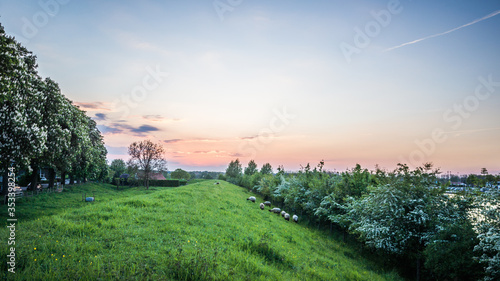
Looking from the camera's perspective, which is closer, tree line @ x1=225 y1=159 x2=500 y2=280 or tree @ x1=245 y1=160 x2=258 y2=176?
tree line @ x1=225 y1=159 x2=500 y2=280

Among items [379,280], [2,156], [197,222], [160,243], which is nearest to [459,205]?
[379,280]

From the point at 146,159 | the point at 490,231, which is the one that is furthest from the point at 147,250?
the point at 146,159

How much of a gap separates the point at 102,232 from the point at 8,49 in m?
15.4

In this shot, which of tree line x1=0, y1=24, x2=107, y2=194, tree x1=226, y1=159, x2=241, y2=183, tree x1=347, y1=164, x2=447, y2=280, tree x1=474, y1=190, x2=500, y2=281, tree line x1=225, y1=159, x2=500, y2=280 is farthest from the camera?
tree x1=226, y1=159, x2=241, y2=183

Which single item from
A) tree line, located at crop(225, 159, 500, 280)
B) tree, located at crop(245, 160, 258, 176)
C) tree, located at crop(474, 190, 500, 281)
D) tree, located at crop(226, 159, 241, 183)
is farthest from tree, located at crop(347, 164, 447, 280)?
tree, located at crop(226, 159, 241, 183)

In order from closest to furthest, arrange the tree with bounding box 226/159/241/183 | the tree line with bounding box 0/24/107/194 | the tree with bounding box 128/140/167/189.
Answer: the tree line with bounding box 0/24/107/194, the tree with bounding box 128/140/167/189, the tree with bounding box 226/159/241/183

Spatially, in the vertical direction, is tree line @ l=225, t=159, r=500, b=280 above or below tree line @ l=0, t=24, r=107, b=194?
below

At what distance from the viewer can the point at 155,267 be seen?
9359mm

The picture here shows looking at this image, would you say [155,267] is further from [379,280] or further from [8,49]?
[8,49]

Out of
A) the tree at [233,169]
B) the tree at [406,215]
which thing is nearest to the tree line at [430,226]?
the tree at [406,215]

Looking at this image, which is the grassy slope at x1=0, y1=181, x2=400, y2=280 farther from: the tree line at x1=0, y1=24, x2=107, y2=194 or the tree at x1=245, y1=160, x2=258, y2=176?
the tree at x1=245, y1=160, x2=258, y2=176

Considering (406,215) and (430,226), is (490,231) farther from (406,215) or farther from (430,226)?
(406,215)

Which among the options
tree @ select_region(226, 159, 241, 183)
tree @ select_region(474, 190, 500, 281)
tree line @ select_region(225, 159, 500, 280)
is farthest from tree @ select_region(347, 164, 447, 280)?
tree @ select_region(226, 159, 241, 183)

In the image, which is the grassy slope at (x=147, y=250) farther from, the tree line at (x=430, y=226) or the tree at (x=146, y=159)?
the tree at (x=146, y=159)
